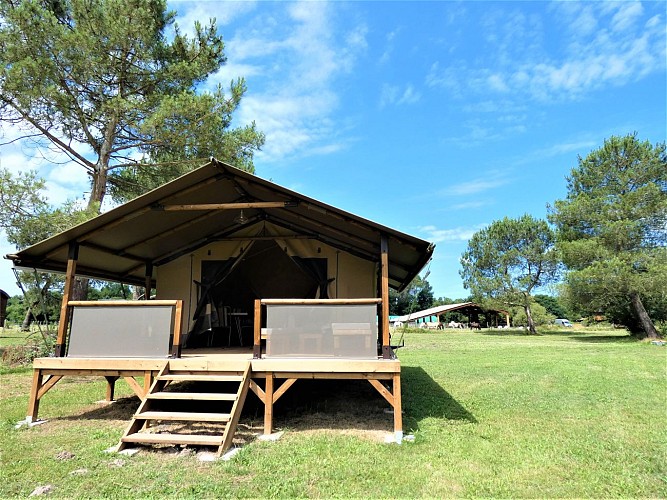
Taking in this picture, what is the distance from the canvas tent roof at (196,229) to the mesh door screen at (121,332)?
124cm

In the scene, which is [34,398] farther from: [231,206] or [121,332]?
[231,206]

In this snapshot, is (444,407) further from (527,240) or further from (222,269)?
(527,240)

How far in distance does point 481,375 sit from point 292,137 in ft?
25.8

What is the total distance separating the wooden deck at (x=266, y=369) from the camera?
16.1 feet

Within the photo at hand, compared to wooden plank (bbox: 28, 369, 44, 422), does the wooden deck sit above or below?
above

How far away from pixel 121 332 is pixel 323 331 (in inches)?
105

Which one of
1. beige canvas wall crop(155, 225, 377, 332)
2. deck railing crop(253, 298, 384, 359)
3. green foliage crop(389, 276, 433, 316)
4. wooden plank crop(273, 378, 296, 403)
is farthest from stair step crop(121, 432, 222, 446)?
green foliage crop(389, 276, 433, 316)

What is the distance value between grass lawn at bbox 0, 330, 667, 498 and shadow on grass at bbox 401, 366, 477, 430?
30mm

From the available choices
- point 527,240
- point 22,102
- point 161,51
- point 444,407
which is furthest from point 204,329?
point 527,240

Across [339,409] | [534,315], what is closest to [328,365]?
[339,409]

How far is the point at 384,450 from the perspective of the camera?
4.21 meters

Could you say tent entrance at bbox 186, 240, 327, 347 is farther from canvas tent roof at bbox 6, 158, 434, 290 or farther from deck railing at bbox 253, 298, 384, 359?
deck railing at bbox 253, 298, 384, 359

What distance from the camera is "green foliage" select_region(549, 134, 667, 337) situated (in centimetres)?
1966

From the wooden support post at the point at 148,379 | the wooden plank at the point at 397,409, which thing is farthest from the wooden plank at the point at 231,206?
the wooden plank at the point at 397,409
